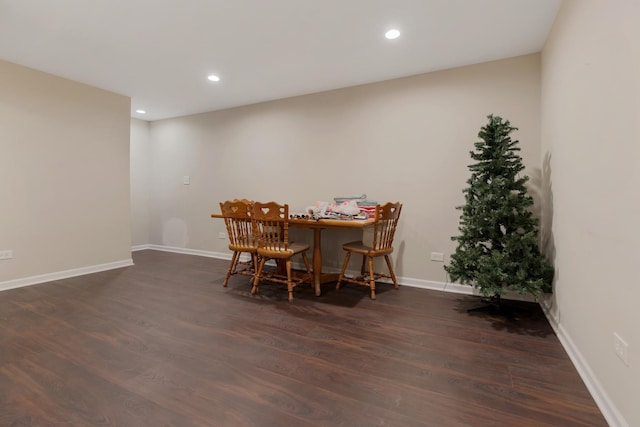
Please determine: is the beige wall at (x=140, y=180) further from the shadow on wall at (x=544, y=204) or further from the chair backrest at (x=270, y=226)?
the shadow on wall at (x=544, y=204)

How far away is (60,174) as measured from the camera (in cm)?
374

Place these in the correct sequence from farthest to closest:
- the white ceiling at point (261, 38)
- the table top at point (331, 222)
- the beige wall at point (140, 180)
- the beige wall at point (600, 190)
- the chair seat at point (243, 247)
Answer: the beige wall at point (140, 180), the chair seat at point (243, 247), the table top at point (331, 222), the white ceiling at point (261, 38), the beige wall at point (600, 190)

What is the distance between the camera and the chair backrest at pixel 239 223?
3174mm

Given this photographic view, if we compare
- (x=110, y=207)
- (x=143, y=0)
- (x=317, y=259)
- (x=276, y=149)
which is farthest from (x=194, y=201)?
(x=143, y=0)

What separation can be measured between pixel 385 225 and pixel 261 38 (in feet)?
7.09

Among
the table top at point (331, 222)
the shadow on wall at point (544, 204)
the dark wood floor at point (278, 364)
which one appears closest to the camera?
the dark wood floor at point (278, 364)

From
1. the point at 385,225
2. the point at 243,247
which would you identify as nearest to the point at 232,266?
the point at 243,247

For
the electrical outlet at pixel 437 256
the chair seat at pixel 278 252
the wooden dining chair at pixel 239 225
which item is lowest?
the electrical outlet at pixel 437 256

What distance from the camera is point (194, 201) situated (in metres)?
5.27

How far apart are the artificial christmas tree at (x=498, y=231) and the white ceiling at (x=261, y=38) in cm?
84

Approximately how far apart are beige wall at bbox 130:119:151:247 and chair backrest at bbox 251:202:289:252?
374cm

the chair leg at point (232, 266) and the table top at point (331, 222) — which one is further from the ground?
the table top at point (331, 222)

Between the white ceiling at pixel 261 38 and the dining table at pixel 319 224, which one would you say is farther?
the dining table at pixel 319 224

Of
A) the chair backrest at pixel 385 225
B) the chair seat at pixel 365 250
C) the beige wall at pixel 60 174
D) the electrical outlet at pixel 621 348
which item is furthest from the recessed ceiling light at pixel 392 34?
the beige wall at pixel 60 174
